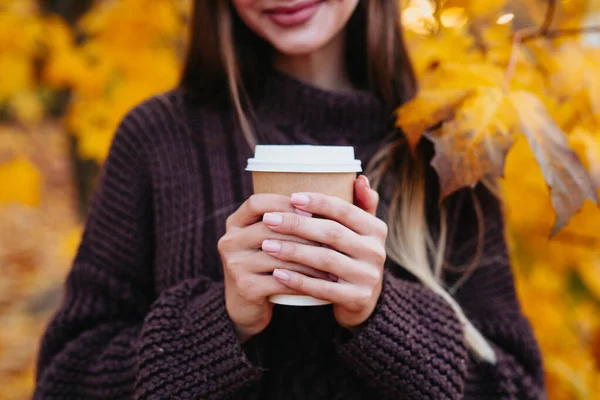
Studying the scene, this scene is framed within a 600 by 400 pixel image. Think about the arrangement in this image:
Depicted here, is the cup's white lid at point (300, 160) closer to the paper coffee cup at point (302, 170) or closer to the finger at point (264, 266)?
the paper coffee cup at point (302, 170)

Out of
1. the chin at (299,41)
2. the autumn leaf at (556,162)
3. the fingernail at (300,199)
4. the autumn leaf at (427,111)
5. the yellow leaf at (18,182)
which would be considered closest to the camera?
the fingernail at (300,199)

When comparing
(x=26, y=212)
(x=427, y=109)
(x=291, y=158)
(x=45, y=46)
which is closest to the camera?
(x=291, y=158)

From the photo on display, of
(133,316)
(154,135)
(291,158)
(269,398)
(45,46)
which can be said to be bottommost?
(269,398)

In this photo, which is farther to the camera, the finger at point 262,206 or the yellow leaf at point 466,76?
the yellow leaf at point 466,76

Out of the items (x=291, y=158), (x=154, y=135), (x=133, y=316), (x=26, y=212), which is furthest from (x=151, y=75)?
(x=26, y=212)

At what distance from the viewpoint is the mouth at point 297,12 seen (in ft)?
3.90

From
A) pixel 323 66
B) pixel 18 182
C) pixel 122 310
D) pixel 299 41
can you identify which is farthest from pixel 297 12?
pixel 18 182

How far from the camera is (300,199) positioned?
0.83 meters

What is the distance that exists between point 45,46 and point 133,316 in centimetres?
180

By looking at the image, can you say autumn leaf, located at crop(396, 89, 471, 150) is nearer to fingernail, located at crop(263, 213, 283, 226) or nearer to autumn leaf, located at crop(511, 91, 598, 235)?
autumn leaf, located at crop(511, 91, 598, 235)

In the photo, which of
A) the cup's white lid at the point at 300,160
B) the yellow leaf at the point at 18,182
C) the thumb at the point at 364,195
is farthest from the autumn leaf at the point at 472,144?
the yellow leaf at the point at 18,182

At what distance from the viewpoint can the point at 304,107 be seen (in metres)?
1.31

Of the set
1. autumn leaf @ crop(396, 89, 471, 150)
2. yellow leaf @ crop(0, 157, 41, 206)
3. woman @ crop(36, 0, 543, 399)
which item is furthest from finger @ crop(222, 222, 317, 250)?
yellow leaf @ crop(0, 157, 41, 206)

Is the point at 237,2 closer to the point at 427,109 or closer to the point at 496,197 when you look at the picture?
the point at 427,109
